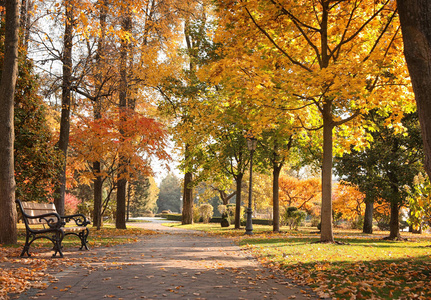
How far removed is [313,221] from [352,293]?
25165mm

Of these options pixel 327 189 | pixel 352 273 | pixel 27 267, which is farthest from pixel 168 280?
pixel 327 189

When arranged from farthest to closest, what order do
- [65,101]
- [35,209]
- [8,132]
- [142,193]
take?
[142,193] < [65,101] < [35,209] < [8,132]

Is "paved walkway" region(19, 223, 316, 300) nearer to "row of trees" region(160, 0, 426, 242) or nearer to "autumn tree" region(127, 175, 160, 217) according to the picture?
"row of trees" region(160, 0, 426, 242)

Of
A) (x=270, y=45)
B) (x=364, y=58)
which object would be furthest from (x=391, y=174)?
(x=270, y=45)

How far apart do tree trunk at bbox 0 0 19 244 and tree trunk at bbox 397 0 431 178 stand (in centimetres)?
→ 839

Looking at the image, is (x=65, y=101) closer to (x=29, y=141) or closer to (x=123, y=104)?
(x=29, y=141)

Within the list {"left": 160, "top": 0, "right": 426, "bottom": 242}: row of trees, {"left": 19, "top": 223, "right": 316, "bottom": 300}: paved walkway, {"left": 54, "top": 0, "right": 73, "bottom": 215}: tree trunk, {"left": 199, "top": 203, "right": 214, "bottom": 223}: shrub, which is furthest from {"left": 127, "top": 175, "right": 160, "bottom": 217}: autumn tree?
{"left": 19, "top": 223, "right": 316, "bottom": 300}: paved walkway

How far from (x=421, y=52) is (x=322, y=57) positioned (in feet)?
22.6

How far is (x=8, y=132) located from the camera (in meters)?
8.51

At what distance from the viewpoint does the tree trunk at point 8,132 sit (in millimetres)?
8375

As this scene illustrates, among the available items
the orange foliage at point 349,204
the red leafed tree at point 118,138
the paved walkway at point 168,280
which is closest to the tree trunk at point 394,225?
the paved walkway at point 168,280

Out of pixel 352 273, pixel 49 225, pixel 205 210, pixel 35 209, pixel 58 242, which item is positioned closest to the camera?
pixel 352 273

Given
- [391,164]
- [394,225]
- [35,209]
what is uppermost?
[391,164]

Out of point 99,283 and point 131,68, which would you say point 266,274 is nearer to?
point 99,283
